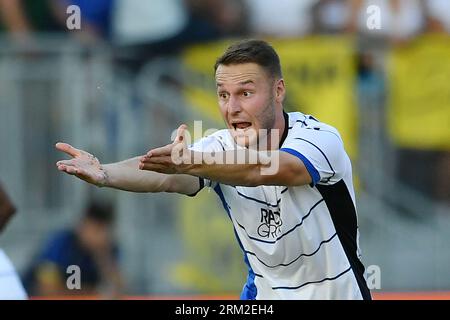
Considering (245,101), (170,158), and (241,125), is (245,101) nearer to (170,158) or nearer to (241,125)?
(241,125)

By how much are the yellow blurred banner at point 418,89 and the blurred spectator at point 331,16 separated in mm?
615

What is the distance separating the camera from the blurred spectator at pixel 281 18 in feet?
37.8

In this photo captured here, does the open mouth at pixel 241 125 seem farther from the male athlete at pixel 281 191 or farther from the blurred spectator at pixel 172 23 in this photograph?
the blurred spectator at pixel 172 23

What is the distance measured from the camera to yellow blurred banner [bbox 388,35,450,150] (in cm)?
1148

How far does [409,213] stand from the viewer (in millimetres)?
11469

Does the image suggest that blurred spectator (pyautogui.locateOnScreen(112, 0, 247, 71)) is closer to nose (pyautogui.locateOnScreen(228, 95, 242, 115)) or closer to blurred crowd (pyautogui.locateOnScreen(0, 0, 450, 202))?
blurred crowd (pyautogui.locateOnScreen(0, 0, 450, 202))

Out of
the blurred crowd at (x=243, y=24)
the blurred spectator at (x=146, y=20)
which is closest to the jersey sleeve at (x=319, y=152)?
the blurred crowd at (x=243, y=24)

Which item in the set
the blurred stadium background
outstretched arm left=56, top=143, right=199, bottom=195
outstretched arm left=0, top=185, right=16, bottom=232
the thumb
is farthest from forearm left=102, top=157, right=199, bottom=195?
the blurred stadium background

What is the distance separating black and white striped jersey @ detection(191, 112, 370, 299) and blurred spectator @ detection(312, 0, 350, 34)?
17.5 ft

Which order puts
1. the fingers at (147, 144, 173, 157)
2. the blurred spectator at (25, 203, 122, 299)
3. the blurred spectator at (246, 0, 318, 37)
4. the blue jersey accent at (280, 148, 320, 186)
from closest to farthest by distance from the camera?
1. the fingers at (147, 144, 173, 157)
2. the blue jersey accent at (280, 148, 320, 186)
3. the blurred spectator at (25, 203, 122, 299)
4. the blurred spectator at (246, 0, 318, 37)

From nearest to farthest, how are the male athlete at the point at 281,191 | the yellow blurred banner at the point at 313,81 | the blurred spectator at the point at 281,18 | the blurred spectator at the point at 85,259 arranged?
1. the male athlete at the point at 281,191
2. the blurred spectator at the point at 85,259
3. the yellow blurred banner at the point at 313,81
4. the blurred spectator at the point at 281,18

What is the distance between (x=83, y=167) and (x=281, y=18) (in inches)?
247
